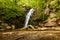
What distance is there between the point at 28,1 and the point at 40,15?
13.1ft

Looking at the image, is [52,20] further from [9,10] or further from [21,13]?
[9,10]

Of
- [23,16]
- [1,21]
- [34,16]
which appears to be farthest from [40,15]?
[1,21]

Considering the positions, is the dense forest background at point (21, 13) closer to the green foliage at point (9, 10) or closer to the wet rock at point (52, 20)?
the green foliage at point (9, 10)

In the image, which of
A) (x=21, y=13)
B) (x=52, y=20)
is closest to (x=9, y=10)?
(x=21, y=13)

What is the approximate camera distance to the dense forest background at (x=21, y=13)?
15031 mm

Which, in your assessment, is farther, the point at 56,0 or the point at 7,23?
the point at 56,0

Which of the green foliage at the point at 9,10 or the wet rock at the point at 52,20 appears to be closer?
the wet rock at the point at 52,20

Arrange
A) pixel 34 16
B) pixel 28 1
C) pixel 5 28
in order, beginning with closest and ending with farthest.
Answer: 1. pixel 5 28
2. pixel 34 16
3. pixel 28 1

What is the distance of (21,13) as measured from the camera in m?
15.7

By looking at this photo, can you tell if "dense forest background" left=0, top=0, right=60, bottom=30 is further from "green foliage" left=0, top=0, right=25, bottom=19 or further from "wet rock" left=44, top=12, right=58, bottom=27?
"wet rock" left=44, top=12, right=58, bottom=27

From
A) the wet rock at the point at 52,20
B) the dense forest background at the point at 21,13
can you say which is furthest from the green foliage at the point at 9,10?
the wet rock at the point at 52,20

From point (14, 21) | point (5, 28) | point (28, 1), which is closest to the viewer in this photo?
point (5, 28)

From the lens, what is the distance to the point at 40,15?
1645 cm

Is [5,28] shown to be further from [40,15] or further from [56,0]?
[56,0]
